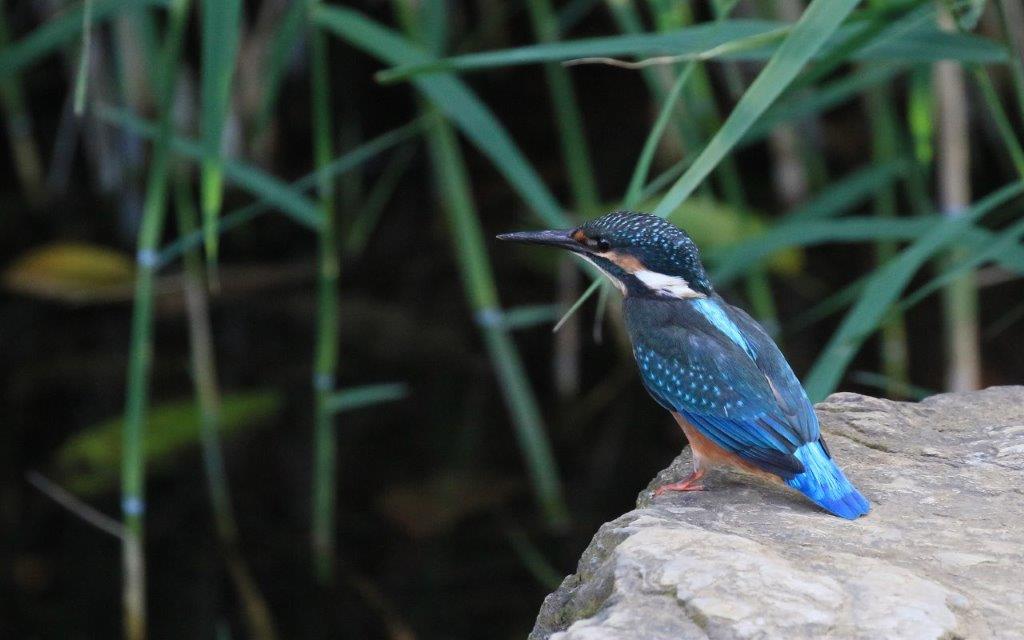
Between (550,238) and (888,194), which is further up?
(550,238)

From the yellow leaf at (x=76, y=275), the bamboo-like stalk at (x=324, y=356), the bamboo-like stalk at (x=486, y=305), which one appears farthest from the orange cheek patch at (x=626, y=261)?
the yellow leaf at (x=76, y=275)

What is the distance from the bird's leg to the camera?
8.53 feet

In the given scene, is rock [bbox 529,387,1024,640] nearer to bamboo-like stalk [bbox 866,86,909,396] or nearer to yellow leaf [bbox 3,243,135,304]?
bamboo-like stalk [bbox 866,86,909,396]

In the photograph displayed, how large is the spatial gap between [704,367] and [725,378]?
6 centimetres

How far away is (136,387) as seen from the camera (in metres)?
3.60

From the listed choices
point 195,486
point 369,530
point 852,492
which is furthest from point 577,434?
point 852,492

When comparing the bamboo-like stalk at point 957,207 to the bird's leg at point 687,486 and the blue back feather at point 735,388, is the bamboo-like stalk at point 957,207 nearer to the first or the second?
the blue back feather at point 735,388

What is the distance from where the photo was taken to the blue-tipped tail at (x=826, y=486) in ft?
7.62

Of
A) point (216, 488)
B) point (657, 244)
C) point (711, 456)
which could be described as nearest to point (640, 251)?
point (657, 244)

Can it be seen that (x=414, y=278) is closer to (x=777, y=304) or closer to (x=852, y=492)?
(x=777, y=304)

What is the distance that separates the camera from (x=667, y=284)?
2.85 meters

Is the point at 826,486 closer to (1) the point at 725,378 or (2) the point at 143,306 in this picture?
(1) the point at 725,378

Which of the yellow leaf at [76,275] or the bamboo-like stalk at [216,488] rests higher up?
the yellow leaf at [76,275]

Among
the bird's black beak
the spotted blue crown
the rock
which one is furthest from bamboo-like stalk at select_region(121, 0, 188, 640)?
the rock
